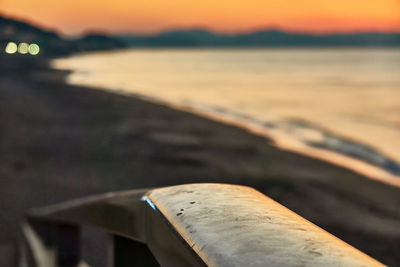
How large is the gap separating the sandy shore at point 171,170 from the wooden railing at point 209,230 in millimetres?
4030

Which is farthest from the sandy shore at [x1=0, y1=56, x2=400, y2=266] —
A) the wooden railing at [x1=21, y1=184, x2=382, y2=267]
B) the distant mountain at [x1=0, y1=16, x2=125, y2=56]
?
the distant mountain at [x1=0, y1=16, x2=125, y2=56]

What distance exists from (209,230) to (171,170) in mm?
9178

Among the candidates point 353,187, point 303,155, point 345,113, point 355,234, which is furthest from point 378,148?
point 345,113

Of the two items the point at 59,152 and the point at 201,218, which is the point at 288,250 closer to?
the point at 201,218

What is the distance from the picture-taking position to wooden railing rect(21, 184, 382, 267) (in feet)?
3.13

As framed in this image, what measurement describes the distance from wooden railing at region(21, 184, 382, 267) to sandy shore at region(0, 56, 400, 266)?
4030mm

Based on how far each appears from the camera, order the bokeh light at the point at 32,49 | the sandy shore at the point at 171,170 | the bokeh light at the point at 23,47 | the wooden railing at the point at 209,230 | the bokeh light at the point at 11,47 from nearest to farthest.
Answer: the wooden railing at the point at 209,230
the sandy shore at the point at 171,170
the bokeh light at the point at 11,47
the bokeh light at the point at 32,49
the bokeh light at the point at 23,47

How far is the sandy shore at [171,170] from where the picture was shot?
7.21 metres

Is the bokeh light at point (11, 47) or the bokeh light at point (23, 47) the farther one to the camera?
the bokeh light at point (23, 47)

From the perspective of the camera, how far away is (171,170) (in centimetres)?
1023

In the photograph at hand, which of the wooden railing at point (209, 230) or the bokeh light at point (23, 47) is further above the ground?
the wooden railing at point (209, 230)

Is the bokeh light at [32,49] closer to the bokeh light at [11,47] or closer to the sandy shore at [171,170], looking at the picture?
the bokeh light at [11,47]

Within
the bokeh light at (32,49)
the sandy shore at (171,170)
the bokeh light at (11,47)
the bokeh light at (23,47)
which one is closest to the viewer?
the sandy shore at (171,170)

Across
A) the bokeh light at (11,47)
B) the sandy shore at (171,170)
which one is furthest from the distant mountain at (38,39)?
the sandy shore at (171,170)
